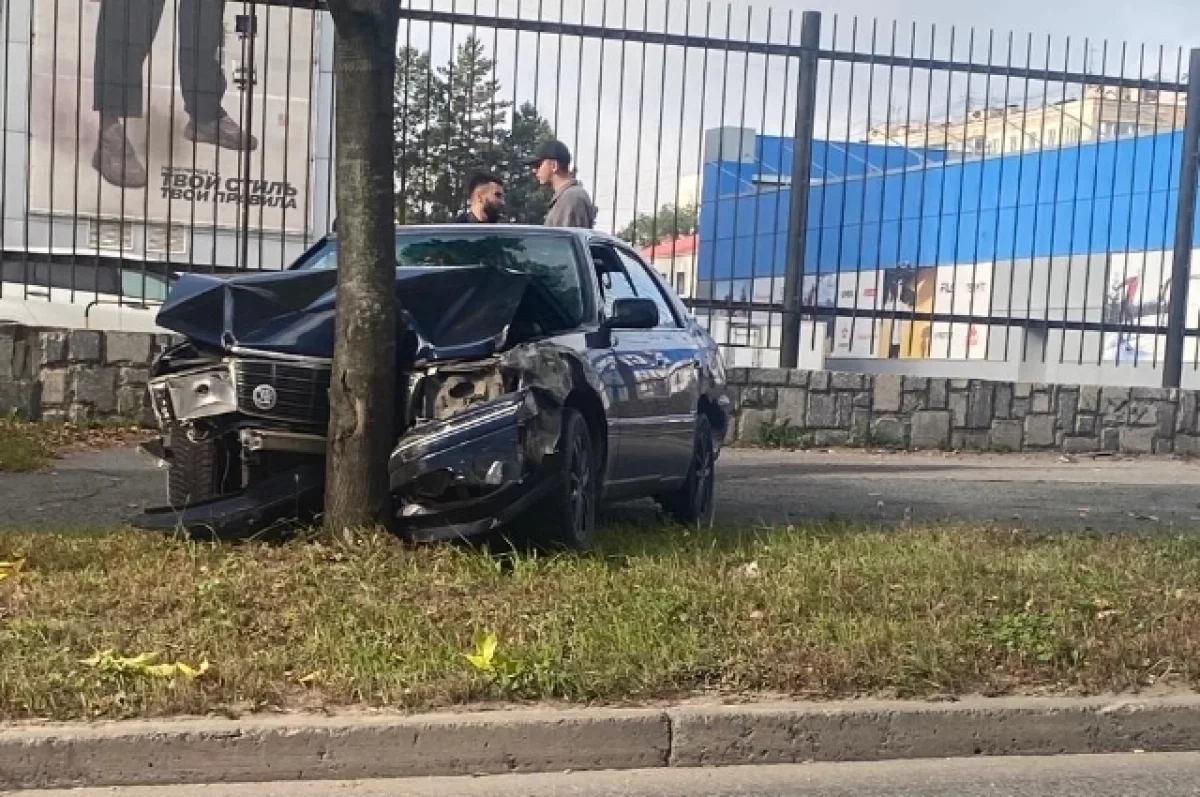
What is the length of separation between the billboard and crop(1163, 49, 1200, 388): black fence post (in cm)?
752

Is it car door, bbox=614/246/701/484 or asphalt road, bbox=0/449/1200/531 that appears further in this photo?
asphalt road, bbox=0/449/1200/531

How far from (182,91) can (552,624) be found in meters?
7.97

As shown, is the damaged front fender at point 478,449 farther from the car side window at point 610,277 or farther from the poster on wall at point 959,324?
the poster on wall at point 959,324

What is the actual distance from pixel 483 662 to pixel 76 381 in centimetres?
718

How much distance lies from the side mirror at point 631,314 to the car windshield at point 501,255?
17cm

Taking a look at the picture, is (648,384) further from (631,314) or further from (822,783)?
(822,783)

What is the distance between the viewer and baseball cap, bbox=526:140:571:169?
980 cm

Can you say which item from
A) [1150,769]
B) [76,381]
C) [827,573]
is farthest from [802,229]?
[1150,769]

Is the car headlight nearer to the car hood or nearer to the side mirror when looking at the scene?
the car hood

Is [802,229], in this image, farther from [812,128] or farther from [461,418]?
[461,418]

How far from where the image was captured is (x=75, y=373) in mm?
11375

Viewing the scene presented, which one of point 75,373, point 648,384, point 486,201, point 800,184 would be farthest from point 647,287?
point 75,373

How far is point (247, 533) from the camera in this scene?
6.53m

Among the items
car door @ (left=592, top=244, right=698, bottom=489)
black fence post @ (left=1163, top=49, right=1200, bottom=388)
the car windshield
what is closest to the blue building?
black fence post @ (left=1163, top=49, right=1200, bottom=388)
